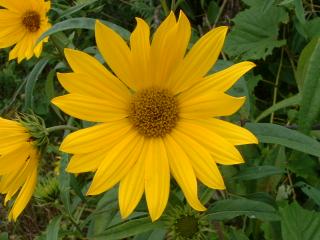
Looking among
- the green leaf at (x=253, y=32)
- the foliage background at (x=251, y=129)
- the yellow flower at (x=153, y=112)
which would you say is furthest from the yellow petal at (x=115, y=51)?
the green leaf at (x=253, y=32)

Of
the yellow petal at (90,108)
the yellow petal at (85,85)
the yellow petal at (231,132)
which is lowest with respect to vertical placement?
the yellow petal at (231,132)

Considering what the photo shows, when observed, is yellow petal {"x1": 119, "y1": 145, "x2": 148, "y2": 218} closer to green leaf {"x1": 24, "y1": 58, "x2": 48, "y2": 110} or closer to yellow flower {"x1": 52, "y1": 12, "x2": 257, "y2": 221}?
yellow flower {"x1": 52, "y1": 12, "x2": 257, "y2": 221}

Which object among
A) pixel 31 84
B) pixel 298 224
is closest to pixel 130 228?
pixel 298 224

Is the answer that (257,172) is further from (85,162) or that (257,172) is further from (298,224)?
(85,162)

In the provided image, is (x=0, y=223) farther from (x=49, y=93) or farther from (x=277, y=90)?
(x=277, y=90)

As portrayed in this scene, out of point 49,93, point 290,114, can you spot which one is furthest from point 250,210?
point 49,93

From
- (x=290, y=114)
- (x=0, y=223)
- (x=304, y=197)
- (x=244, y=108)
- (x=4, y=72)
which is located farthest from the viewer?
(x=4, y=72)

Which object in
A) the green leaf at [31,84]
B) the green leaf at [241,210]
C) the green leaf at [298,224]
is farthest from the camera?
the green leaf at [31,84]

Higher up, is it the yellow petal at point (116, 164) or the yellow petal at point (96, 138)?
the yellow petal at point (96, 138)

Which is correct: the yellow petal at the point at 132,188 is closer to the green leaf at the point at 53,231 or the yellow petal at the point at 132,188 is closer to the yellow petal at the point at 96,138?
the yellow petal at the point at 96,138
